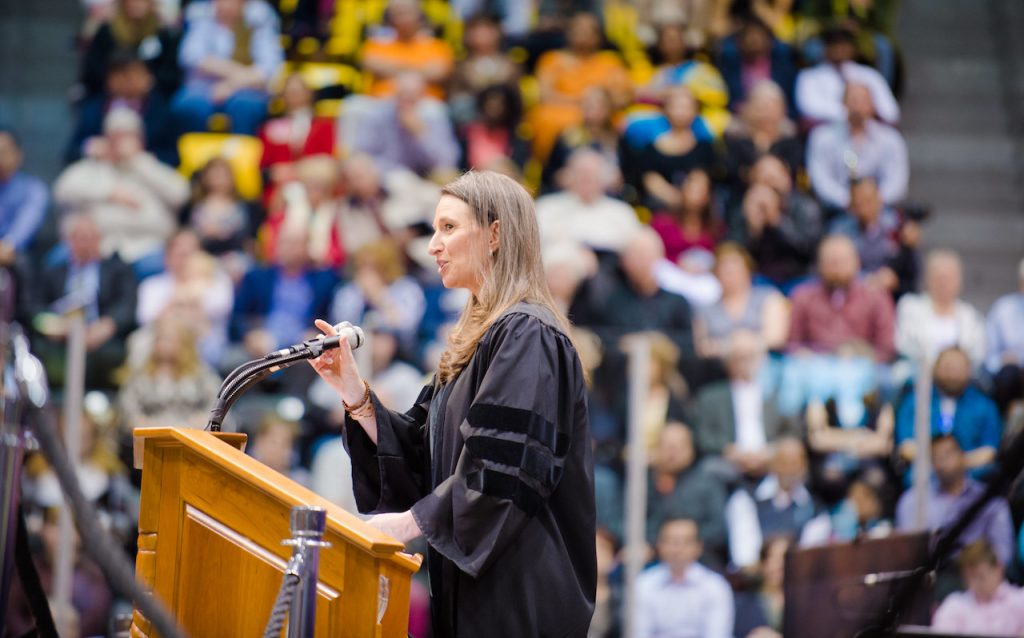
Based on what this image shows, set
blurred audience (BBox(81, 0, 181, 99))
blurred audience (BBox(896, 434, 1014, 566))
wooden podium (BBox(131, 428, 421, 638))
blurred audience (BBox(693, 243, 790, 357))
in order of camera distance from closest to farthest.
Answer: wooden podium (BBox(131, 428, 421, 638))
blurred audience (BBox(896, 434, 1014, 566))
blurred audience (BBox(693, 243, 790, 357))
blurred audience (BBox(81, 0, 181, 99))

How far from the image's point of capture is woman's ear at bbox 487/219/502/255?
3.29m

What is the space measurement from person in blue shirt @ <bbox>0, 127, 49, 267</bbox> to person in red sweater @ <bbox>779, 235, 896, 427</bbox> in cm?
445

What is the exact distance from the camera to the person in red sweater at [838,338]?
236 inches

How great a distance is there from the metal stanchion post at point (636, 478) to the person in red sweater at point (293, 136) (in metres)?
3.27

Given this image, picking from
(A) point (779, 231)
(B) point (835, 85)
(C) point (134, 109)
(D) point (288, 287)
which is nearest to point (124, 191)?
(C) point (134, 109)

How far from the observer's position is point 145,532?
2.90m

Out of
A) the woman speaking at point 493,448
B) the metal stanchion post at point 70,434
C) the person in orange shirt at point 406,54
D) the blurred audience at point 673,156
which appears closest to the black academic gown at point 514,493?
the woman speaking at point 493,448

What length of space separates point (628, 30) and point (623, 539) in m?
4.79

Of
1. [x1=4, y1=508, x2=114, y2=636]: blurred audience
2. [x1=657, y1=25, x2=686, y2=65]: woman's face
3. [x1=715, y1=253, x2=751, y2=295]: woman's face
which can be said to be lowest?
[x1=4, y1=508, x2=114, y2=636]: blurred audience

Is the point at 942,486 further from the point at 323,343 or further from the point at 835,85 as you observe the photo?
the point at 835,85

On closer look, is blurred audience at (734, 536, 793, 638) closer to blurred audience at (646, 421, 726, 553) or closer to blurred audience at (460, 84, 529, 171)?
blurred audience at (646, 421, 726, 553)

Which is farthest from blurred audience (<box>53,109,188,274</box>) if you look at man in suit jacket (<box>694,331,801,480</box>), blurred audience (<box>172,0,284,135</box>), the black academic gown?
the black academic gown

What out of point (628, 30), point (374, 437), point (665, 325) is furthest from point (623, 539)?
point (628, 30)

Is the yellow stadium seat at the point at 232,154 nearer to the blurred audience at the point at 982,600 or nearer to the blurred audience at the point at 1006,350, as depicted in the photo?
the blurred audience at the point at 1006,350
